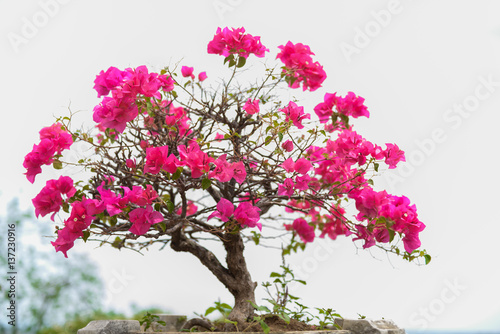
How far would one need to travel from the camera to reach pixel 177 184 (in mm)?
1557

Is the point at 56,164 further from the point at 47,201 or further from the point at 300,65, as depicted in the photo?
the point at 300,65

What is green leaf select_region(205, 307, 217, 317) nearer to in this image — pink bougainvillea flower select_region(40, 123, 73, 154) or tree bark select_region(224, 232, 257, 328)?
tree bark select_region(224, 232, 257, 328)

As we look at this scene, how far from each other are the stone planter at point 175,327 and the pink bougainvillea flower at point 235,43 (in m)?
1.09

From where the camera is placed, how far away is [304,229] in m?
2.42

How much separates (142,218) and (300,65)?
91 cm

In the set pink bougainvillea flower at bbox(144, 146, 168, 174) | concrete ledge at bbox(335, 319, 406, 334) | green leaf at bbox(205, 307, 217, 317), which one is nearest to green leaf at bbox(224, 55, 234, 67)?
pink bougainvillea flower at bbox(144, 146, 168, 174)

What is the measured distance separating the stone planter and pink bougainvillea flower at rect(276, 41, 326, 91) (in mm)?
1012

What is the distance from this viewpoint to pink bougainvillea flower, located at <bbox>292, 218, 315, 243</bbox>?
2414 mm

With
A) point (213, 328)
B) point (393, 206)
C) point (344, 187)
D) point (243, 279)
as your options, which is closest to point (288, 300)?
point (243, 279)

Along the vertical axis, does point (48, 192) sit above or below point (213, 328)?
above

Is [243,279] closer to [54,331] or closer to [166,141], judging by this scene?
[166,141]

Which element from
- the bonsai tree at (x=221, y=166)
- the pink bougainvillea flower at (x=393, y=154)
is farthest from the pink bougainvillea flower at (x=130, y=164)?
the pink bougainvillea flower at (x=393, y=154)

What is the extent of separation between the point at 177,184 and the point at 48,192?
1.54 feet

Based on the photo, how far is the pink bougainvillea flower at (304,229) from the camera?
241 cm
